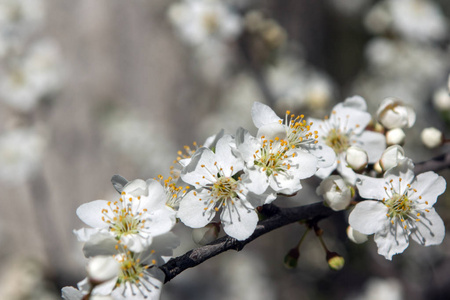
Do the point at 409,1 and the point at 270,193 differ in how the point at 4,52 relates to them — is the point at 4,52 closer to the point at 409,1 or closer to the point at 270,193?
the point at 270,193

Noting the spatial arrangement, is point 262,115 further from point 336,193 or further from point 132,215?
point 132,215

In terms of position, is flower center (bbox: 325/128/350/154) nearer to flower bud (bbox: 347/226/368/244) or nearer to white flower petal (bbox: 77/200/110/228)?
flower bud (bbox: 347/226/368/244)

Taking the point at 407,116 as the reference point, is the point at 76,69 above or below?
above

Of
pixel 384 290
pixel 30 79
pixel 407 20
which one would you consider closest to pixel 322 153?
pixel 384 290

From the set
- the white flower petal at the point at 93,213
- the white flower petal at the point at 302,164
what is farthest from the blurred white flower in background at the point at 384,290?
the white flower petal at the point at 93,213

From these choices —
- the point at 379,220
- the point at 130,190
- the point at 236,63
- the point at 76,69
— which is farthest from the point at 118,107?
the point at 379,220

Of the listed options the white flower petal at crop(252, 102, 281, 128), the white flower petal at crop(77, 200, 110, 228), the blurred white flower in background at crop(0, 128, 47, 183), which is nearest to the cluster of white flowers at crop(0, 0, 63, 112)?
the blurred white flower in background at crop(0, 128, 47, 183)
